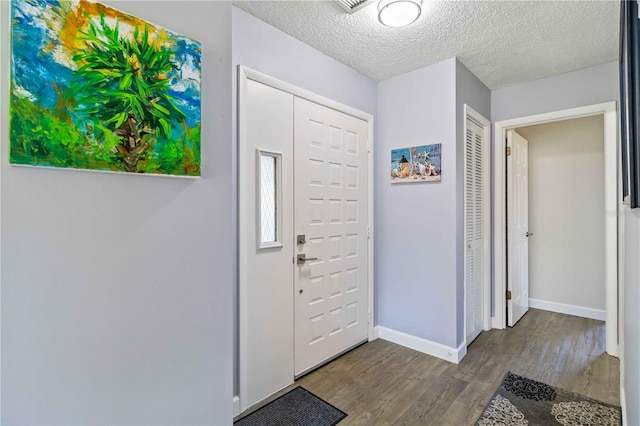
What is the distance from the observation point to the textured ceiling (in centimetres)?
198

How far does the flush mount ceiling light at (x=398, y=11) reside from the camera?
1.83 m

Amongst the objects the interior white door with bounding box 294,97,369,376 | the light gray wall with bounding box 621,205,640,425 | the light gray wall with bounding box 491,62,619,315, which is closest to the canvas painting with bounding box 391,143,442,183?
the interior white door with bounding box 294,97,369,376

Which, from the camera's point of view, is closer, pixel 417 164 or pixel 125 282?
pixel 125 282

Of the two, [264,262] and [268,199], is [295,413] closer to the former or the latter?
[264,262]

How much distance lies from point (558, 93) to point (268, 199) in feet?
9.58

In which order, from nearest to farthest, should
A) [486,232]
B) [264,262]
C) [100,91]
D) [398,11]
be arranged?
[100,91] → [398,11] → [264,262] → [486,232]

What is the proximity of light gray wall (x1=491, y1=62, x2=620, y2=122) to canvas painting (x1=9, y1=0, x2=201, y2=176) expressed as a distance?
3.25 m

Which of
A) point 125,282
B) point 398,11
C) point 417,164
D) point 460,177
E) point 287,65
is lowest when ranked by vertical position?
point 125,282

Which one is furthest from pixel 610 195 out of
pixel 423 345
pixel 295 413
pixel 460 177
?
pixel 295 413

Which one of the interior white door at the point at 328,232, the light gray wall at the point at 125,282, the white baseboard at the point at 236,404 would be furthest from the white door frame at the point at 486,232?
the light gray wall at the point at 125,282

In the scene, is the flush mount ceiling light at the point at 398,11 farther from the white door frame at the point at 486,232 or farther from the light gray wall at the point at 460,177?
the white door frame at the point at 486,232

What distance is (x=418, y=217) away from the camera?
2854 millimetres

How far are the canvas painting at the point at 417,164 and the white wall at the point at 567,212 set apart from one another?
79.9 inches

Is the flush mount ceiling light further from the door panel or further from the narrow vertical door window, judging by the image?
the narrow vertical door window
